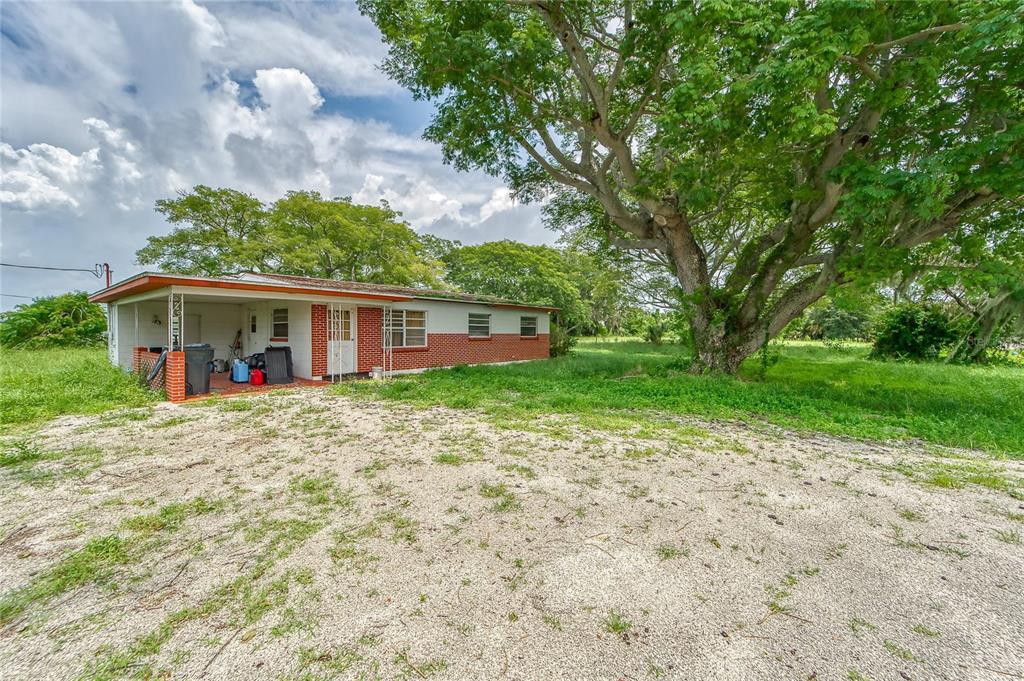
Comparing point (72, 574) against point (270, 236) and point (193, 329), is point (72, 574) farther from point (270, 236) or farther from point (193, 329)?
point (270, 236)

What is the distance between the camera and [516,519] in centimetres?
305

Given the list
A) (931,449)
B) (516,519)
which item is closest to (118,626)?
(516,519)

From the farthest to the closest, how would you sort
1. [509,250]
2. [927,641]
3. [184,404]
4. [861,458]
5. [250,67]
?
[509,250] < [250,67] < [184,404] < [861,458] < [927,641]

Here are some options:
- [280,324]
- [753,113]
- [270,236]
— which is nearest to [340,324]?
[280,324]

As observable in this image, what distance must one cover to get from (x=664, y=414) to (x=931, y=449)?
3.21 m

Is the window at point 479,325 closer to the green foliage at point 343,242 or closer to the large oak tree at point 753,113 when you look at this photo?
the large oak tree at point 753,113

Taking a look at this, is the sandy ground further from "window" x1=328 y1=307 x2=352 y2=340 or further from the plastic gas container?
"window" x1=328 y1=307 x2=352 y2=340

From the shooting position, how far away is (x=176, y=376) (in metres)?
7.54

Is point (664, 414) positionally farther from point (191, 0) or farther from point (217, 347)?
point (217, 347)

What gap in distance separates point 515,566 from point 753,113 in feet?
28.1

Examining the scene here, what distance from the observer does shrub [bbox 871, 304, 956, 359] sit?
16.3 m

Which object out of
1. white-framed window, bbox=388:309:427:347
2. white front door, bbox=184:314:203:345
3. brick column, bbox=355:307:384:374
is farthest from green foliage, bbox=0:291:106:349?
white-framed window, bbox=388:309:427:347

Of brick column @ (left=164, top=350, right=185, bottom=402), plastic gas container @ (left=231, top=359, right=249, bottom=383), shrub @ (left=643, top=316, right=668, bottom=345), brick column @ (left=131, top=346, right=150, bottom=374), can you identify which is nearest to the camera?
brick column @ (left=164, top=350, right=185, bottom=402)

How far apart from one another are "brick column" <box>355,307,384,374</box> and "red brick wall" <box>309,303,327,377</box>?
2.77 feet
